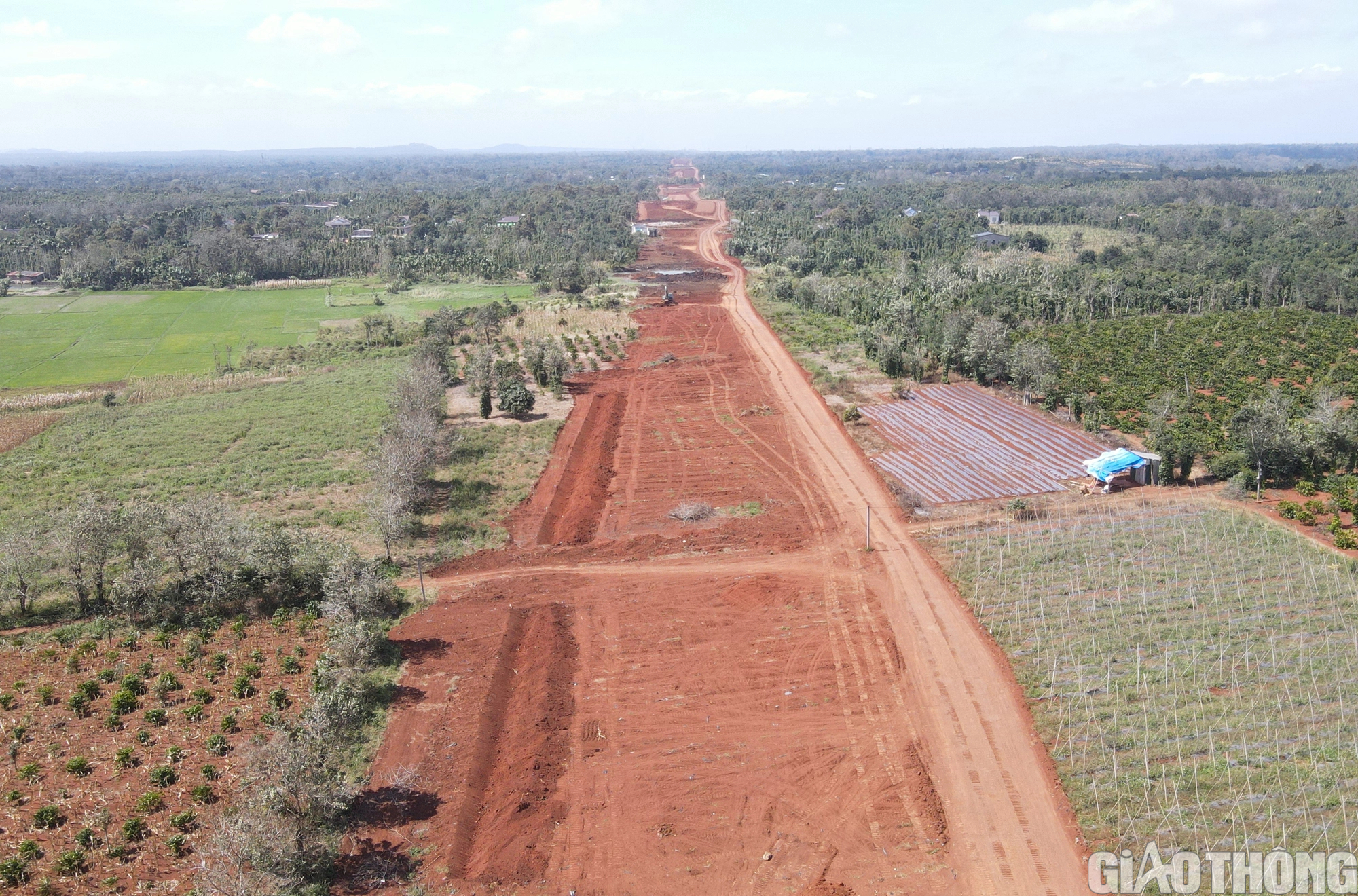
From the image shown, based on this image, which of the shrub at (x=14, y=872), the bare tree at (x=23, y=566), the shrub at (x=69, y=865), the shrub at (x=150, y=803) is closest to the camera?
the shrub at (x=14, y=872)

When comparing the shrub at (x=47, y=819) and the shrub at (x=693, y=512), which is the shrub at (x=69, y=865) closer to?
the shrub at (x=47, y=819)

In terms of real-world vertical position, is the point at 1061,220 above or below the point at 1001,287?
above

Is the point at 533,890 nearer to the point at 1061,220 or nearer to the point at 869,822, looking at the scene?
the point at 869,822

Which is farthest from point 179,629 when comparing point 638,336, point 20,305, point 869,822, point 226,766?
point 20,305

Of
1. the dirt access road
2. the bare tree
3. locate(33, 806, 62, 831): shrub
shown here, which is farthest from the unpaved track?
the bare tree

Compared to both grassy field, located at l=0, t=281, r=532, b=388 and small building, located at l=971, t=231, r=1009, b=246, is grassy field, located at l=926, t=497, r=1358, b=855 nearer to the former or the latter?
grassy field, located at l=0, t=281, r=532, b=388

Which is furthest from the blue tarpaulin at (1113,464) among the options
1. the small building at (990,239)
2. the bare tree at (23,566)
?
the small building at (990,239)
